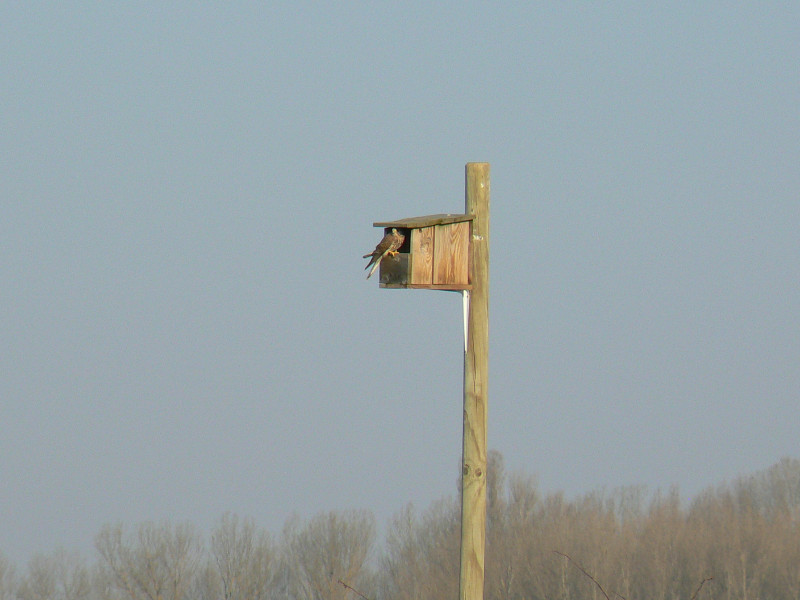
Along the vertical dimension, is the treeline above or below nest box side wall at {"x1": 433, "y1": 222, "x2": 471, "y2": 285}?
below

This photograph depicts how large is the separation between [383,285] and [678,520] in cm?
3120

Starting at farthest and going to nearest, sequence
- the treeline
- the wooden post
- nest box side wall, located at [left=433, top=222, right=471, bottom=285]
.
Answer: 1. the treeline
2. nest box side wall, located at [left=433, top=222, right=471, bottom=285]
3. the wooden post

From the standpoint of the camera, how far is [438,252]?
511cm

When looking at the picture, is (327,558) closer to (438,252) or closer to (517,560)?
(517,560)

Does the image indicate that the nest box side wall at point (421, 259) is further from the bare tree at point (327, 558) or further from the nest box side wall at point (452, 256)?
the bare tree at point (327, 558)

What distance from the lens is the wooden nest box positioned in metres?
5.09

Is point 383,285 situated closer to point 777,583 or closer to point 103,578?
point 777,583

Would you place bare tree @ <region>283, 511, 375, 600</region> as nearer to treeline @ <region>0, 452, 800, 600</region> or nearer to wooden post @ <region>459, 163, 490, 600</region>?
treeline @ <region>0, 452, 800, 600</region>

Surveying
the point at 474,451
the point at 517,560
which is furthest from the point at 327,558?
the point at 474,451

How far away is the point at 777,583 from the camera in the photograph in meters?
29.2

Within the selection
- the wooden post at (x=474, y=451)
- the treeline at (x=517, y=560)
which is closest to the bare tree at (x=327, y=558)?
the treeline at (x=517, y=560)

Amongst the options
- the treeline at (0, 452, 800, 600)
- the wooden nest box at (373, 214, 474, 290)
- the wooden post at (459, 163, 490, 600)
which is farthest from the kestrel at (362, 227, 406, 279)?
the treeline at (0, 452, 800, 600)

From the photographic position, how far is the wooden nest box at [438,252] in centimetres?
509

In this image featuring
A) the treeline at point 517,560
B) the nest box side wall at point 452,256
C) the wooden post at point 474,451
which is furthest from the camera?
the treeline at point 517,560
